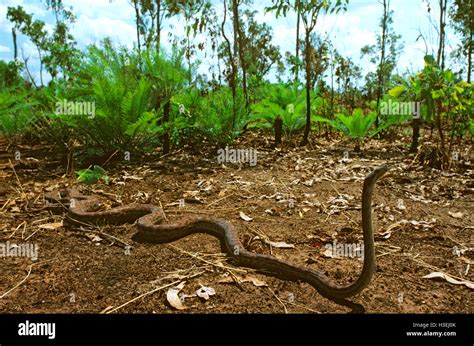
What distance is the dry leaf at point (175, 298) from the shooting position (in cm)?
284

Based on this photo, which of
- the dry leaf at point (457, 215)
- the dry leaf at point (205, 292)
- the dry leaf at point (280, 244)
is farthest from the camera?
the dry leaf at point (457, 215)

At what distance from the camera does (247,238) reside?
152 inches

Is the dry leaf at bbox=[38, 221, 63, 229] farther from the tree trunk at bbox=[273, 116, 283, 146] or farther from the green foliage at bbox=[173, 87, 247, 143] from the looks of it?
the tree trunk at bbox=[273, 116, 283, 146]

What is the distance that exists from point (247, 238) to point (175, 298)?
3.59ft

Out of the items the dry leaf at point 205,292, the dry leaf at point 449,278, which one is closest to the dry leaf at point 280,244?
the dry leaf at point 205,292

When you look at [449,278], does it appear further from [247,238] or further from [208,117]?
[208,117]

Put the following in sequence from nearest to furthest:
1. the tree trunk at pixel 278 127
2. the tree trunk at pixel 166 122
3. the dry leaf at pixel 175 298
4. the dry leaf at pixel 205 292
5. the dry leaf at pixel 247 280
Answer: the dry leaf at pixel 175 298 < the dry leaf at pixel 205 292 < the dry leaf at pixel 247 280 < the tree trunk at pixel 166 122 < the tree trunk at pixel 278 127

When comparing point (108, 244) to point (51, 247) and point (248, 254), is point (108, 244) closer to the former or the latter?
point (51, 247)

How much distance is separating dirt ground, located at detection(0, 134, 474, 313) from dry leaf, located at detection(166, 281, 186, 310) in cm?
4

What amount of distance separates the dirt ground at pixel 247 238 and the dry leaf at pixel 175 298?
4 centimetres

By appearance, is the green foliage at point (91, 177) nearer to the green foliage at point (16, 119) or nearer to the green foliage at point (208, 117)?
the green foliage at point (208, 117)

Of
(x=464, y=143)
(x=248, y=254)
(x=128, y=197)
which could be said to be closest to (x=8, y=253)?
(x=128, y=197)

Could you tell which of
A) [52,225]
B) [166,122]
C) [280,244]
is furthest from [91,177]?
[280,244]
